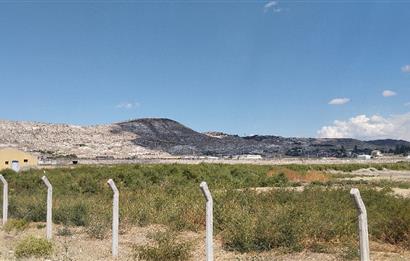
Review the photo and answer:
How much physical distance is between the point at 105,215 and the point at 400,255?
883 centimetres

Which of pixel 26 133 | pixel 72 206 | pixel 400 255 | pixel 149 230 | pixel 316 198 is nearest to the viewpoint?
pixel 400 255

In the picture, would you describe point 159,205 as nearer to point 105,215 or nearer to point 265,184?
point 105,215

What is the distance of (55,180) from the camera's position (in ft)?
141

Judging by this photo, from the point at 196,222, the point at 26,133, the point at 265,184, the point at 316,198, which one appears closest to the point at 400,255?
the point at 196,222

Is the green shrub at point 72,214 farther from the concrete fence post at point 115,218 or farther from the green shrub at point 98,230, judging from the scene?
the concrete fence post at point 115,218

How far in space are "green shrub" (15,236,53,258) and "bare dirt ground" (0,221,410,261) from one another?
16cm

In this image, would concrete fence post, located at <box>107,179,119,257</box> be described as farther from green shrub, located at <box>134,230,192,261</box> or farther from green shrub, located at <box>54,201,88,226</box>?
green shrub, located at <box>54,201,88,226</box>

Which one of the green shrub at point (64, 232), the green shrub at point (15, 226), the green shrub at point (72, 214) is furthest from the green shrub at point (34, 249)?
the green shrub at point (72, 214)

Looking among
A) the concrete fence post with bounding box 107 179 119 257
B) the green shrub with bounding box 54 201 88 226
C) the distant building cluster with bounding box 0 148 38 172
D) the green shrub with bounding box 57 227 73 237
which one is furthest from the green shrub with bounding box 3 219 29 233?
the distant building cluster with bounding box 0 148 38 172

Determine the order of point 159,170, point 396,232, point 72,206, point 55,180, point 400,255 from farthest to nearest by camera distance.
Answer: point 159,170, point 55,180, point 72,206, point 396,232, point 400,255

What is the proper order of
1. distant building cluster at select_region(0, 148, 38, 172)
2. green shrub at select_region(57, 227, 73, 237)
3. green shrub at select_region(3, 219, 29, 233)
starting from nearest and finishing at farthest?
green shrub at select_region(57, 227, 73, 237), green shrub at select_region(3, 219, 29, 233), distant building cluster at select_region(0, 148, 38, 172)

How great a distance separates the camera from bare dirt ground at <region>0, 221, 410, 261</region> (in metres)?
11.4

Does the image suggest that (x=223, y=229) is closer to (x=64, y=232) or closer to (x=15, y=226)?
(x=64, y=232)

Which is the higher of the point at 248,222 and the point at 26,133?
the point at 26,133
